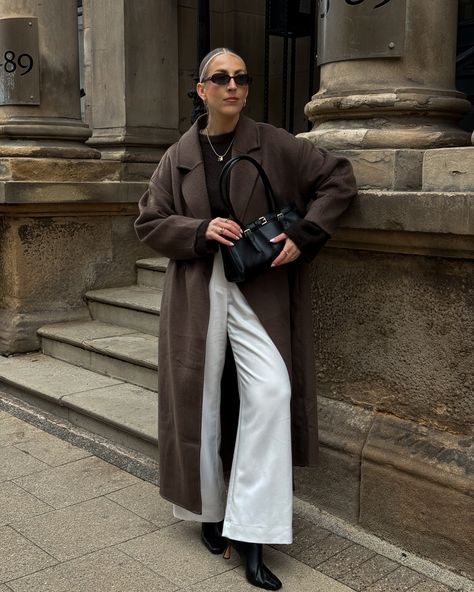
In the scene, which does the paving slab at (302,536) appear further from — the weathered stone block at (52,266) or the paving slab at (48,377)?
the weathered stone block at (52,266)

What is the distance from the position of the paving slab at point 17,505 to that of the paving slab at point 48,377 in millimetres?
1141

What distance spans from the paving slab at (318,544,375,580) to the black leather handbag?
1191 millimetres

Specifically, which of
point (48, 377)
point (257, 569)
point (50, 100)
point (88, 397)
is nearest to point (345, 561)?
point (257, 569)

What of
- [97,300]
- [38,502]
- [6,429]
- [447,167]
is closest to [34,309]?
[97,300]

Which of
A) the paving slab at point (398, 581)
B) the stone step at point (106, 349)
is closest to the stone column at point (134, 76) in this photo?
the stone step at point (106, 349)

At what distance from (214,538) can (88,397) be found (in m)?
1.93

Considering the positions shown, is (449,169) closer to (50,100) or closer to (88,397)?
(88,397)

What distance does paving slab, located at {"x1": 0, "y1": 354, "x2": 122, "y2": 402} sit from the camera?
5367 millimetres

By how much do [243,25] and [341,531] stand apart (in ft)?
17.3

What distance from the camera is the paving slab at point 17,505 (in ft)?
12.4

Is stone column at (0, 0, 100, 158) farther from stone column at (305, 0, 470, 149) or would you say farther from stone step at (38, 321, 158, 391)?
stone column at (305, 0, 470, 149)

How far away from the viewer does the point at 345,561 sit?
3.30 m

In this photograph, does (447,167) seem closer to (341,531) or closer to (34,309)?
(341,531)

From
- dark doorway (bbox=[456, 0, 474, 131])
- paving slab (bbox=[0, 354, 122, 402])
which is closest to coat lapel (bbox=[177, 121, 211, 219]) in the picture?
paving slab (bbox=[0, 354, 122, 402])
